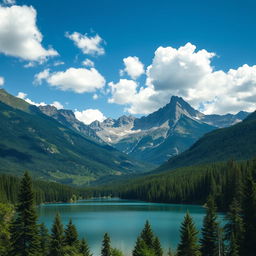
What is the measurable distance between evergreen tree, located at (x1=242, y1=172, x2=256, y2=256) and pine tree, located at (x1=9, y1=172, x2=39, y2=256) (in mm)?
24956

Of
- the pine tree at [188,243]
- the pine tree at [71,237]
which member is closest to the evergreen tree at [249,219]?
the pine tree at [188,243]

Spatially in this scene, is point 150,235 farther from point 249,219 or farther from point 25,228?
point 25,228

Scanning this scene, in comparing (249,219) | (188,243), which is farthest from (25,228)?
(249,219)

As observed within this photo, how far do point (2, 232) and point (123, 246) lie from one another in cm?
3683

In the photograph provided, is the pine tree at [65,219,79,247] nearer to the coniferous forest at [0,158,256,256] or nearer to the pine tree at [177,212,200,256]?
the coniferous forest at [0,158,256,256]

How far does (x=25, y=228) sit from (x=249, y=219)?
26.7 meters

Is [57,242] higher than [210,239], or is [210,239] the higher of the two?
[57,242]

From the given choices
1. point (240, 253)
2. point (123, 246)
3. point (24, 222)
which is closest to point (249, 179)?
point (240, 253)

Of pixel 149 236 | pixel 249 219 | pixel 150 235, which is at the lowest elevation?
pixel 149 236

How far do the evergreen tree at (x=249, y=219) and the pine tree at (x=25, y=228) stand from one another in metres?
25.0

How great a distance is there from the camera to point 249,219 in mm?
46031

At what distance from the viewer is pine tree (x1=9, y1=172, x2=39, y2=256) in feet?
142

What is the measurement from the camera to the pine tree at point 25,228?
142 feet

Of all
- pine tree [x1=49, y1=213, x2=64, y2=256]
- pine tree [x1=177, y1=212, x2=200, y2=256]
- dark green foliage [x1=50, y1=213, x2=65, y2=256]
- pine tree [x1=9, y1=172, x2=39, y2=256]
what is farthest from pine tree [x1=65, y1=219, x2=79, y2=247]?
pine tree [x1=177, y1=212, x2=200, y2=256]
